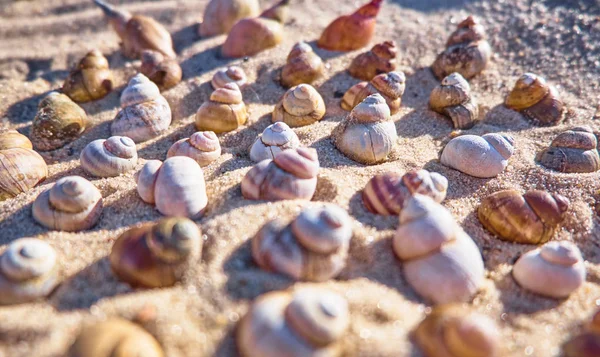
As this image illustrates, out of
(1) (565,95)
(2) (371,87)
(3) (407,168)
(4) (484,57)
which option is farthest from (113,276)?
(1) (565,95)

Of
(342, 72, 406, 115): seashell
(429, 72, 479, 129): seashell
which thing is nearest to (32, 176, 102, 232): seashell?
(342, 72, 406, 115): seashell

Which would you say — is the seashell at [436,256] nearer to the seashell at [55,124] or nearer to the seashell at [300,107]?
the seashell at [300,107]

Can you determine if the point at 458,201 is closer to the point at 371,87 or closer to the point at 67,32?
the point at 371,87

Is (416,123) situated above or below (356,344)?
below

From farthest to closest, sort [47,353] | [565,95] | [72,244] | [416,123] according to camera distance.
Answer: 1. [565,95]
2. [416,123]
3. [72,244]
4. [47,353]

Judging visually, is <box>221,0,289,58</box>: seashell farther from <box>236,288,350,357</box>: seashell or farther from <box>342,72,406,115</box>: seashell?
<box>236,288,350,357</box>: seashell

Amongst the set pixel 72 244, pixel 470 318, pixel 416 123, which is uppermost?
pixel 470 318

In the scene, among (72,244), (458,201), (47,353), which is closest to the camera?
(47,353)

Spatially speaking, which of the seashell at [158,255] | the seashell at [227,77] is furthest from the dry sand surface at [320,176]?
the seashell at [227,77]
